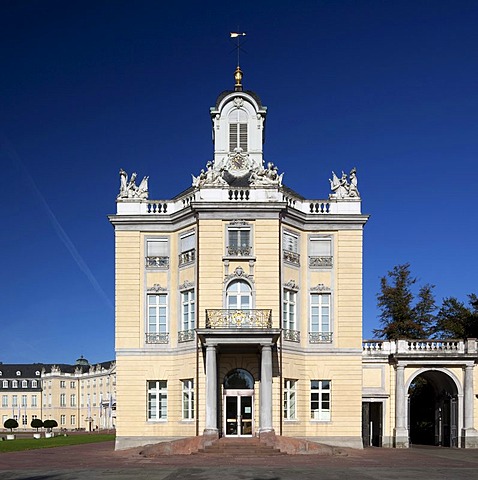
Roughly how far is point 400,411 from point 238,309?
44.9ft

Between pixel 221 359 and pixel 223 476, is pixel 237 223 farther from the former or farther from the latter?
pixel 223 476

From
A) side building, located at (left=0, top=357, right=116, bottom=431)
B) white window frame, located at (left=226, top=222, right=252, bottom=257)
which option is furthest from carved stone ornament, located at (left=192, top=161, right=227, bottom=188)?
side building, located at (left=0, top=357, right=116, bottom=431)

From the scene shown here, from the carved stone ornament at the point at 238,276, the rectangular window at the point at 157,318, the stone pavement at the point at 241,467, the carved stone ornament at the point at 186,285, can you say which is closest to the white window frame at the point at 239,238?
the carved stone ornament at the point at 238,276

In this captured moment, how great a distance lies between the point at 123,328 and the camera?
41344mm

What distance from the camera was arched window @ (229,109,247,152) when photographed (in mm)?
44938

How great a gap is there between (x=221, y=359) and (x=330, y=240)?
8.89 m

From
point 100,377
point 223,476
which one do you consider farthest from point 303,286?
point 100,377

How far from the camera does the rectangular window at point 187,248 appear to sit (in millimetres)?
40584

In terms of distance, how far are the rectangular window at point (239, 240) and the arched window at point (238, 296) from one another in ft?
5.42

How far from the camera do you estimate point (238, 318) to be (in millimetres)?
37906

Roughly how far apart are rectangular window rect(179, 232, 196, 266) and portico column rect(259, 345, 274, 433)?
6.60 meters

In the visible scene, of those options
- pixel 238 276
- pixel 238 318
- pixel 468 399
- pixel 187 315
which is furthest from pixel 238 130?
pixel 468 399

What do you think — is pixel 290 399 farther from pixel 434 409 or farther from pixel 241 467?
pixel 434 409

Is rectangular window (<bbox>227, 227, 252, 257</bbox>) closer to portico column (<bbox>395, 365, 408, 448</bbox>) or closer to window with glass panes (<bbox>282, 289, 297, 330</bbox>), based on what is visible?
window with glass panes (<bbox>282, 289, 297, 330</bbox>)
